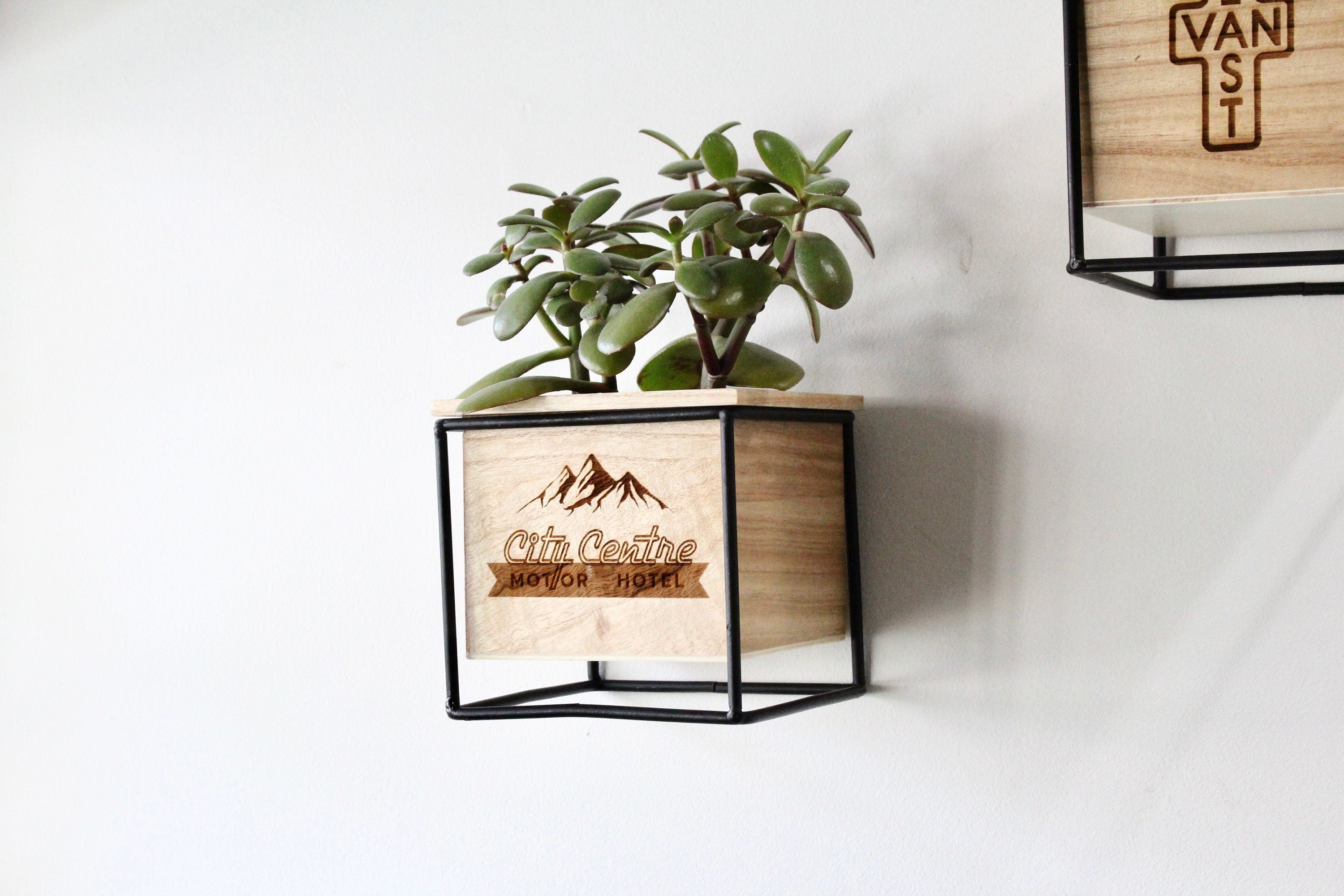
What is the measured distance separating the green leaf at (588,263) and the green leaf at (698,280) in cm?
7

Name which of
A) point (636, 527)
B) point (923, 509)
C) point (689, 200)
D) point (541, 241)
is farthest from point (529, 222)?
point (923, 509)

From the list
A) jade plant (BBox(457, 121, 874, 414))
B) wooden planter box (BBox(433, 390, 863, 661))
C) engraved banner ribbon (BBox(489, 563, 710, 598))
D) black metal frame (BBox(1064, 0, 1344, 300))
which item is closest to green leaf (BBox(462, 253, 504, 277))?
jade plant (BBox(457, 121, 874, 414))

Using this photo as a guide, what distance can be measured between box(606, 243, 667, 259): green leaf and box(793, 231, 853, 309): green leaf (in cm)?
15

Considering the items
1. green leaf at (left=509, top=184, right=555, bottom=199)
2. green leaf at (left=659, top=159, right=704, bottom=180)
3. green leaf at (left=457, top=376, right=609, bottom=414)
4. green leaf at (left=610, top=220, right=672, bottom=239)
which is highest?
green leaf at (left=659, top=159, right=704, bottom=180)

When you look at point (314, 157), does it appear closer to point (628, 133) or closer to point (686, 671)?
point (628, 133)

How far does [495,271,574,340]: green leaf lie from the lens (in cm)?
73

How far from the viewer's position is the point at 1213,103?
60 cm

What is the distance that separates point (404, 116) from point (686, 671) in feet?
1.80

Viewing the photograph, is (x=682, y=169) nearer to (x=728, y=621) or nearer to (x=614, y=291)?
(x=614, y=291)

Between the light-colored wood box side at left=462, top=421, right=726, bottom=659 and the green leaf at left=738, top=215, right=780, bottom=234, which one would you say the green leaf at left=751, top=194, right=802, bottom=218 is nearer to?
the green leaf at left=738, top=215, right=780, bottom=234

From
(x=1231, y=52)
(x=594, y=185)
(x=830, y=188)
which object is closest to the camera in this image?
(x=1231, y=52)

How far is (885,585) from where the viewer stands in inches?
33.2

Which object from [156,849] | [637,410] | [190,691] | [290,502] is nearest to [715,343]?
[637,410]

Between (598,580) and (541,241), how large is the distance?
23 cm
